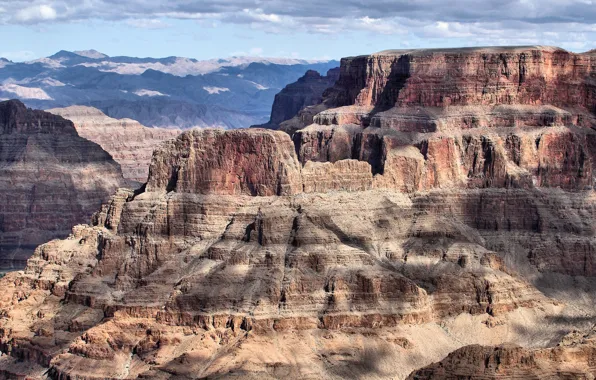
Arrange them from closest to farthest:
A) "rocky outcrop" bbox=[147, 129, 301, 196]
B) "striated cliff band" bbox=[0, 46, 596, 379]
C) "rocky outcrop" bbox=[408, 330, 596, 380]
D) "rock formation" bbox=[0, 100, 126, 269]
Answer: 1. "rocky outcrop" bbox=[408, 330, 596, 380]
2. "striated cliff band" bbox=[0, 46, 596, 379]
3. "rocky outcrop" bbox=[147, 129, 301, 196]
4. "rock formation" bbox=[0, 100, 126, 269]

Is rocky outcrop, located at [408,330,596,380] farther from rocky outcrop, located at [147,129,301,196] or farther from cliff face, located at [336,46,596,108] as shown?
cliff face, located at [336,46,596,108]

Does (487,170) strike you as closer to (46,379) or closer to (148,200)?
(148,200)

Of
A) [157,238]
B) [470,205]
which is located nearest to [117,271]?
[157,238]

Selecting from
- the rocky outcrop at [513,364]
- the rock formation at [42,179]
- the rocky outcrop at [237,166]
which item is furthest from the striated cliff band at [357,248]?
the rock formation at [42,179]

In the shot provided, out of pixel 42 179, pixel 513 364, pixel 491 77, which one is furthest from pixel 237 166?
pixel 42 179

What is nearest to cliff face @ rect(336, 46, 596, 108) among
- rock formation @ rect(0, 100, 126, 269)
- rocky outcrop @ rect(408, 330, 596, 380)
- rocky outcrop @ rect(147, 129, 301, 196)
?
rocky outcrop @ rect(147, 129, 301, 196)
